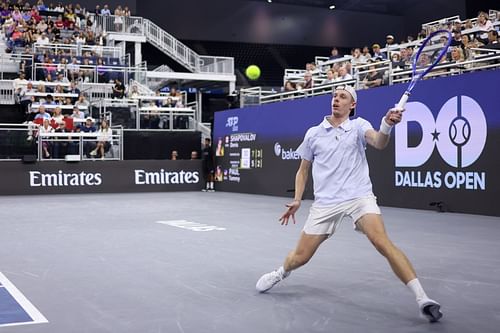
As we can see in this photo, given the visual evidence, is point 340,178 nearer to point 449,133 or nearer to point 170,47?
point 449,133

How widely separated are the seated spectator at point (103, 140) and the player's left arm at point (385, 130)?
67.5ft

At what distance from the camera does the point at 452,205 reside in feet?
48.9

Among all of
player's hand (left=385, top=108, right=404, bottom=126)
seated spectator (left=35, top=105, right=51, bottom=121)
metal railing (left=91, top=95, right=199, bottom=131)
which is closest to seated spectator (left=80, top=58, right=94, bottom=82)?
metal railing (left=91, top=95, right=199, bottom=131)

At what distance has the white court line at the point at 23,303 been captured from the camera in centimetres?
509

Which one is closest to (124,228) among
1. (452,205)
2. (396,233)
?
(396,233)

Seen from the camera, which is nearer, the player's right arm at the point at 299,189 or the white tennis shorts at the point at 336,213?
the white tennis shorts at the point at 336,213

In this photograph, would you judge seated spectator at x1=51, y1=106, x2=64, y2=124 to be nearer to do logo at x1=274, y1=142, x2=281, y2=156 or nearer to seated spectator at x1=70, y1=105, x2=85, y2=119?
seated spectator at x1=70, y1=105, x2=85, y2=119

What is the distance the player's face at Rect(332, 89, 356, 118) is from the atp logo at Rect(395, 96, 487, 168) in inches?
376

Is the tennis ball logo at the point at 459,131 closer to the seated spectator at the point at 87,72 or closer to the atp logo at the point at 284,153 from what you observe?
the atp logo at the point at 284,153

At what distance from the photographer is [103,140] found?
25.0m

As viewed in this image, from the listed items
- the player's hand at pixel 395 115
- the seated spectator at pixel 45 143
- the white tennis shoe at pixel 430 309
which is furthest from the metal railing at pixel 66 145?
the white tennis shoe at pixel 430 309

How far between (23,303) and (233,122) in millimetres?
20611

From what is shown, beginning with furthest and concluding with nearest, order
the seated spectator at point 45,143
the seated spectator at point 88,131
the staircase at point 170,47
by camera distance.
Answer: the staircase at point 170,47, the seated spectator at point 88,131, the seated spectator at point 45,143

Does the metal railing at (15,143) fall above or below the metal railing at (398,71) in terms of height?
below
